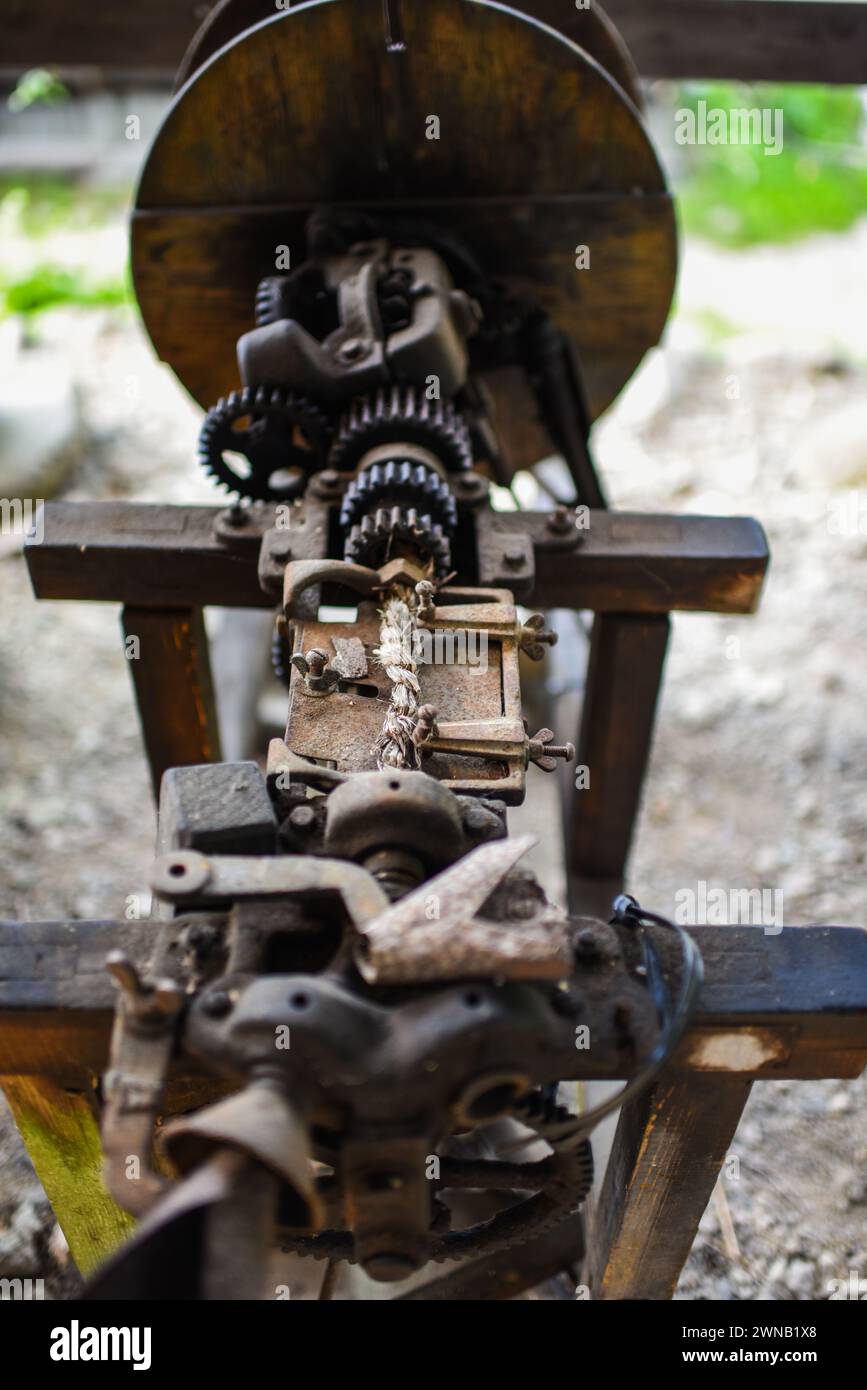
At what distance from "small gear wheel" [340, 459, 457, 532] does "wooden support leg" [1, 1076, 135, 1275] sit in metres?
0.95

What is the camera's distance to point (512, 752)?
1564mm

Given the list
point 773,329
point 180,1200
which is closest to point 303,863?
point 180,1200

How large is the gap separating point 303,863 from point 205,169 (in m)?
1.78

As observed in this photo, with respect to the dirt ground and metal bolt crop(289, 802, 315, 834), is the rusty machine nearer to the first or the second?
metal bolt crop(289, 802, 315, 834)

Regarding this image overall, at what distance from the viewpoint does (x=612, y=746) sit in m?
2.64

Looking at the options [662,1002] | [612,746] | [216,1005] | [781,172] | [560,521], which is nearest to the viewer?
[216,1005]

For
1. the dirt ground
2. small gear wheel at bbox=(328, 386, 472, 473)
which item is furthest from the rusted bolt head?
the dirt ground

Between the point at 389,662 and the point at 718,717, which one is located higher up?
the point at 718,717

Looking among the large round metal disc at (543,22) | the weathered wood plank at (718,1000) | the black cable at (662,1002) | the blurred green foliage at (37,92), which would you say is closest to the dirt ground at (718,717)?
the weathered wood plank at (718,1000)

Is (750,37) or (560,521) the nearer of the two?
(560,521)

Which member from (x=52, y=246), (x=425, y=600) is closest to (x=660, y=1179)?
(x=425, y=600)

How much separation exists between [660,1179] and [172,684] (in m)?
1.33

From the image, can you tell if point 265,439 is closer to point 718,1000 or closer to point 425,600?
point 425,600
